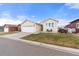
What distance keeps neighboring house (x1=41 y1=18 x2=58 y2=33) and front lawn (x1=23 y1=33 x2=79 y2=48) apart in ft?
0.37

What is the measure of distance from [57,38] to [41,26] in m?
0.52

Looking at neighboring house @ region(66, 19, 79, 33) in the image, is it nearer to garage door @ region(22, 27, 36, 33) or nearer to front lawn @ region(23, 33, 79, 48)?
front lawn @ region(23, 33, 79, 48)

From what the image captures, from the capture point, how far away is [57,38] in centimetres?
474

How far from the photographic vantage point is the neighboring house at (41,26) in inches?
187

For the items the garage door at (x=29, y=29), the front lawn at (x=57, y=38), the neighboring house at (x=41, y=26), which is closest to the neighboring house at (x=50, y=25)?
the neighboring house at (x=41, y=26)

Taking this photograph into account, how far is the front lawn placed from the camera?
458 centimetres

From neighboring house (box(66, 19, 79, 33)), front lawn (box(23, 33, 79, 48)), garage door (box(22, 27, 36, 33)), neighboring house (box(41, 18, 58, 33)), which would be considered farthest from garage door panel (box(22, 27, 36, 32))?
neighboring house (box(66, 19, 79, 33))

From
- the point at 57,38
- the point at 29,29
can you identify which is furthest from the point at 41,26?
the point at 57,38

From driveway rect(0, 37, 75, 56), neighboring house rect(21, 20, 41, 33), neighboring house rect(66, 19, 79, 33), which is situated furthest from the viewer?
neighboring house rect(21, 20, 41, 33)

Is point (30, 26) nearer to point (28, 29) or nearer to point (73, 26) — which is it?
point (28, 29)

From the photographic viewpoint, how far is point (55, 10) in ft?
15.5

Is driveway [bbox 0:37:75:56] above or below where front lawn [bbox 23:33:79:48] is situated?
below

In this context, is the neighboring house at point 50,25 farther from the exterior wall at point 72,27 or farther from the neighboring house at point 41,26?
the exterior wall at point 72,27

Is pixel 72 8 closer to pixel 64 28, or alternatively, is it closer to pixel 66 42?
pixel 64 28
